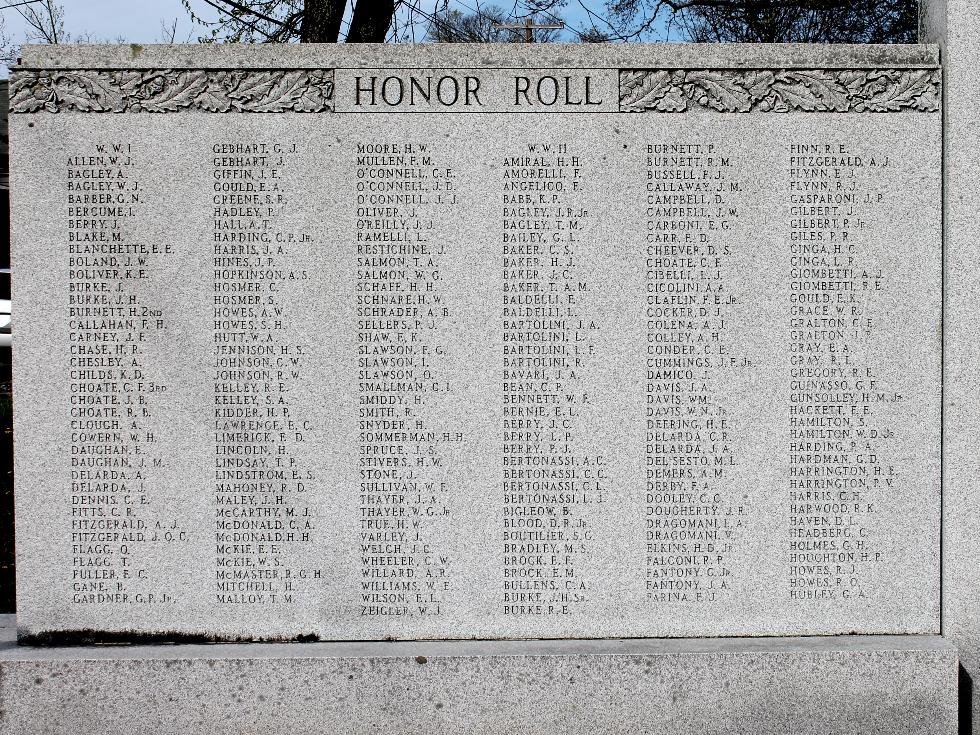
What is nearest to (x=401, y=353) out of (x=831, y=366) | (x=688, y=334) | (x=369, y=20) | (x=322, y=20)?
(x=688, y=334)

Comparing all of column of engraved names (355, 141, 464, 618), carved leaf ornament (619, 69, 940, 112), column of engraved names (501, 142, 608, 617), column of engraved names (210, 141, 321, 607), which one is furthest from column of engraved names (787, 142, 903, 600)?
column of engraved names (210, 141, 321, 607)

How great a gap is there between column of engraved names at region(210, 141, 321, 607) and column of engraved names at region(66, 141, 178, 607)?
1.15 ft

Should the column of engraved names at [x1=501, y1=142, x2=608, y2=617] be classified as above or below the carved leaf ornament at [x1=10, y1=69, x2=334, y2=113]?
below

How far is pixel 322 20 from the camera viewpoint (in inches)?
379

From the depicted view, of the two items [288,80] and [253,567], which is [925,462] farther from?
[288,80]

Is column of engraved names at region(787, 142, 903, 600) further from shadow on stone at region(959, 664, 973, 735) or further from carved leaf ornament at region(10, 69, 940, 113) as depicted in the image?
shadow on stone at region(959, 664, 973, 735)

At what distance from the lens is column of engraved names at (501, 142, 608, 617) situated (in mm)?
5418

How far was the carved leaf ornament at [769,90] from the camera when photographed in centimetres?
541

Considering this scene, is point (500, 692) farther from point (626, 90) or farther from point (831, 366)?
point (626, 90)

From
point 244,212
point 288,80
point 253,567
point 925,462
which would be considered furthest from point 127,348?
point 925,462

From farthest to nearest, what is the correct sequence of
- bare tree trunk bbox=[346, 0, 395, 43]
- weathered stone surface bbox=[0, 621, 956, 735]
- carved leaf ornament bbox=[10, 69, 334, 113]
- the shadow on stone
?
1. bare tree trunk bbox=[346, 0, 395, 43]
2. the shadow on stone
3. carved leaf ornament bbox=[10, 69, 334, 113]
4. weathered stone surface bbox=[0, 621, 956, 735]

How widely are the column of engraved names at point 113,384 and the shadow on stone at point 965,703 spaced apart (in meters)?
4.77

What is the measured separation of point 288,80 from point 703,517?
11.7 feet

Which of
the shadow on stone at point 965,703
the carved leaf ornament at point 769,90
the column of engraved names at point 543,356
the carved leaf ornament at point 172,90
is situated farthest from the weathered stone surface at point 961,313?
the carved leaf ornament at point 172,90
